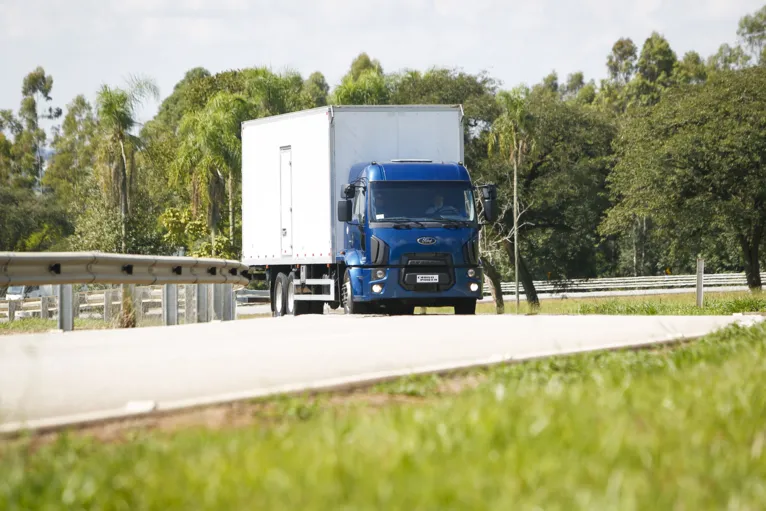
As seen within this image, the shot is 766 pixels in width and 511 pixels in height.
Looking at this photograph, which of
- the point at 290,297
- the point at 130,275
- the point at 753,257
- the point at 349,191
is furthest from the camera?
the point at 753,257

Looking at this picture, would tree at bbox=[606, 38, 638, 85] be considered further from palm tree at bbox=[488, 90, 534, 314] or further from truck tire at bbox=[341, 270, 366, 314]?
truck tire at bbox=[341, 270, 366, 314]

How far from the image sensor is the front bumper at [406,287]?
71.1 feet

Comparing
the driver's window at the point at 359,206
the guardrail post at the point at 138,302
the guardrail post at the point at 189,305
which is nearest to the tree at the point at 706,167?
the driver's window at the point at 359,206

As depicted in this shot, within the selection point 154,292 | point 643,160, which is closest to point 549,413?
point 154,292

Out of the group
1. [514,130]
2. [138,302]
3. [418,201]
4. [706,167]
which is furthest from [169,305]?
[514,130]

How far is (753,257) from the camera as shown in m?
48.2

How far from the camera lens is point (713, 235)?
48.6 m

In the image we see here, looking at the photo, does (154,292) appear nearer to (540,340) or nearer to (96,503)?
(540,340)

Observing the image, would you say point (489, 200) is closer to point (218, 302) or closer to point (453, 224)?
point (453, 224)

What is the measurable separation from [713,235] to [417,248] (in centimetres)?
2958

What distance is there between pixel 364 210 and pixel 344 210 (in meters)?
0.46

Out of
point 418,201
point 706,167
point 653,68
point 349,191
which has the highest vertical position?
point 653,68

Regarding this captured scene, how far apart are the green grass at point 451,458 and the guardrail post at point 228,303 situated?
14.3 metres

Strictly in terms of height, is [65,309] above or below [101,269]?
below
